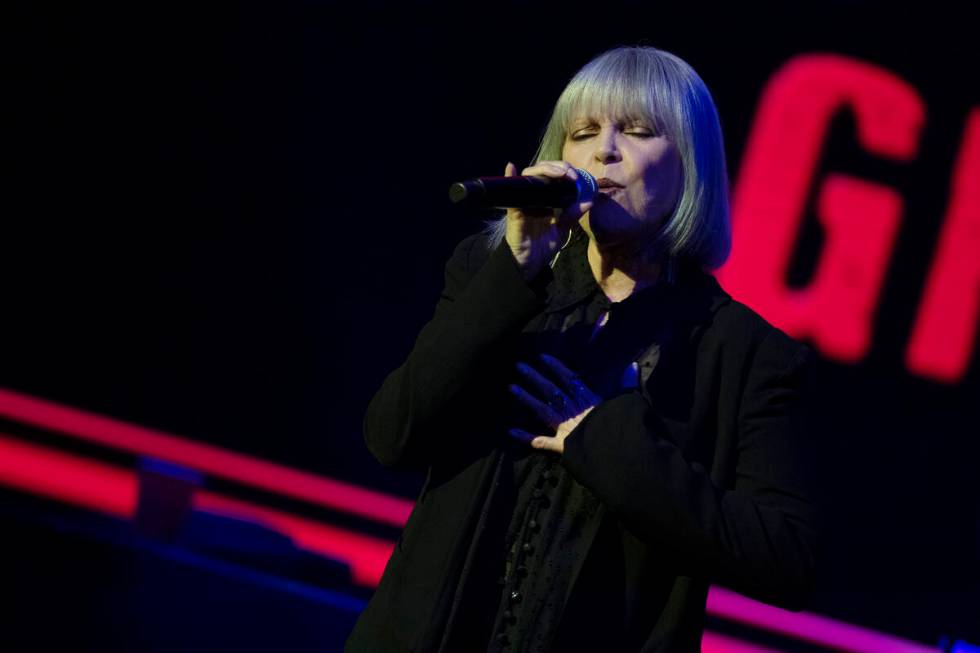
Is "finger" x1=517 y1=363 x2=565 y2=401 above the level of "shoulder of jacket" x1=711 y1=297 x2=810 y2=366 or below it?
below

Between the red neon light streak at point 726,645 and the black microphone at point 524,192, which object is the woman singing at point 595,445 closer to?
the black microphone at point 524,192

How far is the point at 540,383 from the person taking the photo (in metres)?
1.25

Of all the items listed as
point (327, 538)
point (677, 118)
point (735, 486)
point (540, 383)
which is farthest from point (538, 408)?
point (327, 538)

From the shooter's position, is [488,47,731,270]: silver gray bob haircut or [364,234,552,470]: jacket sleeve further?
[488,47,731,270]: silver gray bob haircut

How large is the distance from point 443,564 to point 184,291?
7.81ft

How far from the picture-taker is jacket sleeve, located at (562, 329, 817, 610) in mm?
1161

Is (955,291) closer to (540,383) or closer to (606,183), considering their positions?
(606,183)

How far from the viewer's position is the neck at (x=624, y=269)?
1411 millimetres

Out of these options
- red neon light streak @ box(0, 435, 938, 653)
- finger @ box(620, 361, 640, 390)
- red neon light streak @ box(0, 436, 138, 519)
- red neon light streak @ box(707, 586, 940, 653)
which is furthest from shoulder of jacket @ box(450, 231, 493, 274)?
red neon light streak @ box(0, 436, 138, 519)

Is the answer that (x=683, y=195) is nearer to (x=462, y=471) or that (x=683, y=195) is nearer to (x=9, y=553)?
(x=462, y=471)

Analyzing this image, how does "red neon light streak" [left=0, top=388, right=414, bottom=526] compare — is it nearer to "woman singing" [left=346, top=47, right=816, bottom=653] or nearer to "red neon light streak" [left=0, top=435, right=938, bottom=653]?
"red neon light streak" [left=0, top=435, right=938, bottom=653]

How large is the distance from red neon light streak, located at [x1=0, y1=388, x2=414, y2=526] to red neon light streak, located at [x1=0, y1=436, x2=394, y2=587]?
0.07 metres

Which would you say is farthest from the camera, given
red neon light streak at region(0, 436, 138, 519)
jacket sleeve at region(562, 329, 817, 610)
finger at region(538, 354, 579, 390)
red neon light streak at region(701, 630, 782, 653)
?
red neon light streak at region(0, 436, 138, 519)

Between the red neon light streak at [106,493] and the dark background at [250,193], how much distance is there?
0.17 m
